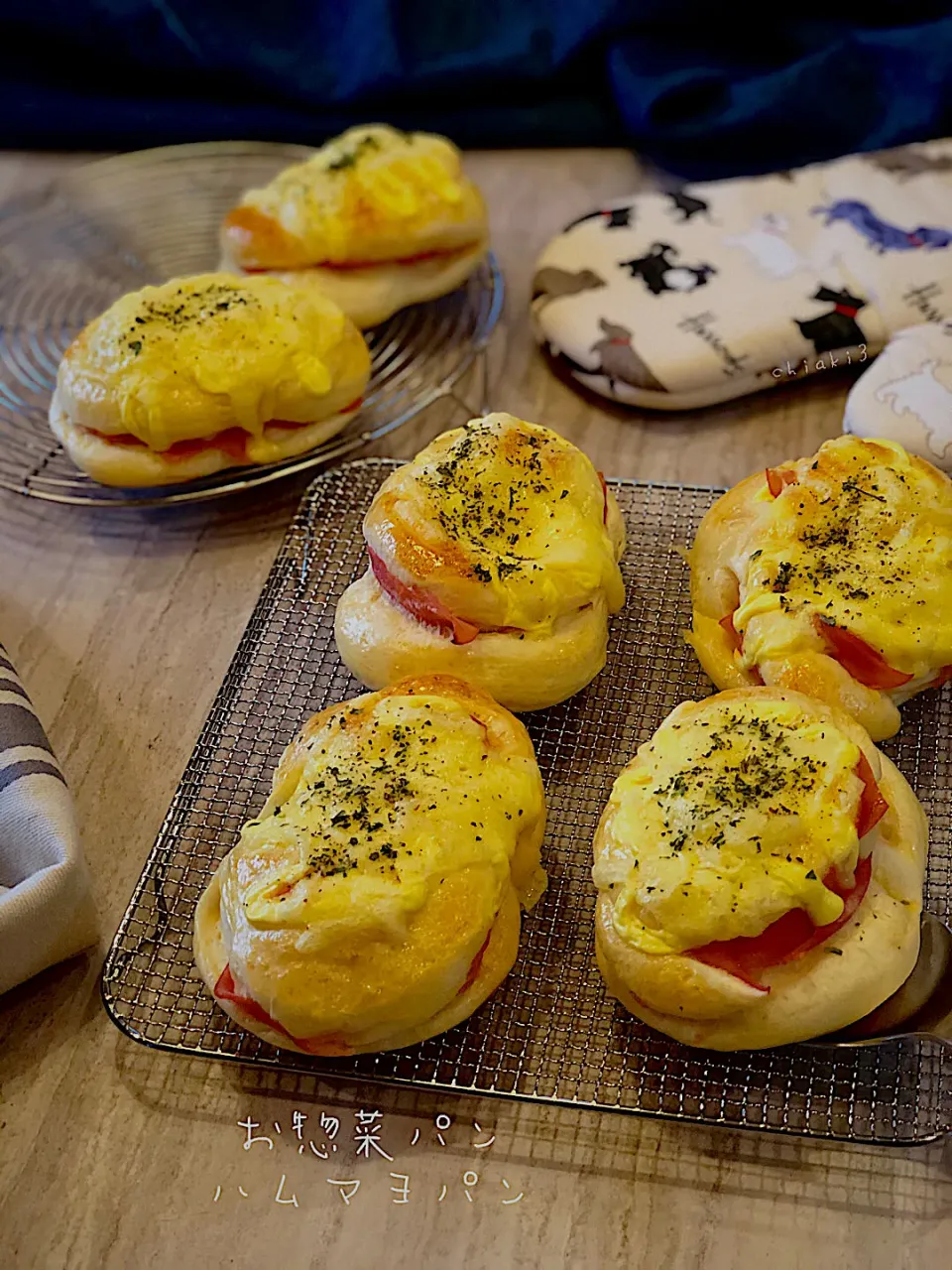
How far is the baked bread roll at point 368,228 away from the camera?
2496mm

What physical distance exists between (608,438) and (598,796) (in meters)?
0.92

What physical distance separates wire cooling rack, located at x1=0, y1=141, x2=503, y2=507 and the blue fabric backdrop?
0.17m

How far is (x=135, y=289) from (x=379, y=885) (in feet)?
6.21

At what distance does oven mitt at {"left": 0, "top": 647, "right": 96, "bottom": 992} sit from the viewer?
1587mm

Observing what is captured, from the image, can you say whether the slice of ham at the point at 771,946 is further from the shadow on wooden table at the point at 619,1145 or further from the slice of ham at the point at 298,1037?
the slice of ham at the point at 298,1037

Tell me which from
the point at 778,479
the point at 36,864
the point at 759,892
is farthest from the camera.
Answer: the point at 778,479

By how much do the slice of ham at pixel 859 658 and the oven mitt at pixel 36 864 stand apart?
3.44 ft

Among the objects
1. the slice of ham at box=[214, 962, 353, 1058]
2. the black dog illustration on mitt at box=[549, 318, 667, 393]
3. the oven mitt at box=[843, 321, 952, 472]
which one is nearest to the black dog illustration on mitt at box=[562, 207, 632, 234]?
the black dog illustration on mitt at box=[549, 318, 667, 393]

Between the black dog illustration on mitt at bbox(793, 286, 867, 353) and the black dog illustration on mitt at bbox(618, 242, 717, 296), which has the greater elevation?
the black dog illustration on mitt at bbox(618, 242, 717, 296)

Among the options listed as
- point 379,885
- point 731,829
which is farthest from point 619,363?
point 379,885

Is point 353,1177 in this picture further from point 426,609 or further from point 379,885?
point 426,609

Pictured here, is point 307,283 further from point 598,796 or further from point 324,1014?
point 324,1014

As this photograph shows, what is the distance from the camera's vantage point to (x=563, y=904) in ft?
5.53

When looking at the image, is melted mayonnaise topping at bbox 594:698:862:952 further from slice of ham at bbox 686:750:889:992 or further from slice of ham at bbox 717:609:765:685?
slice of ham at bbox 717:609:765:685
